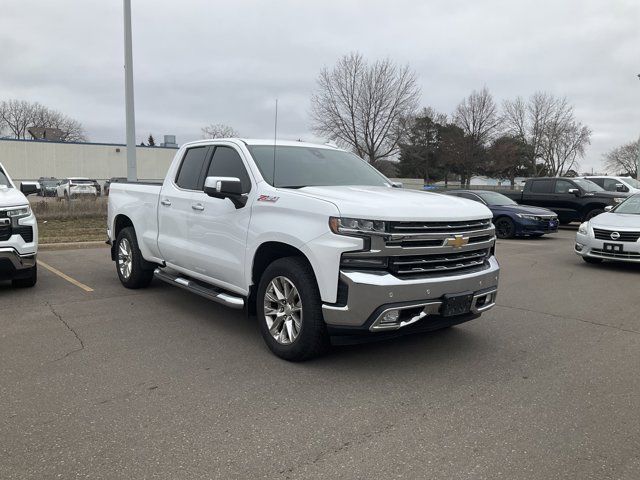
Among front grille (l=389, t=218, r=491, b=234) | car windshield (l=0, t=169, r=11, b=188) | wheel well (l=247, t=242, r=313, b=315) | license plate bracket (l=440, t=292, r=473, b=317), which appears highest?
car windshield (l=0, t=169, r=11, b=188)

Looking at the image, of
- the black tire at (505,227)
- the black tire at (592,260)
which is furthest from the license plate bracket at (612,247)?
the black tire at (505,227)

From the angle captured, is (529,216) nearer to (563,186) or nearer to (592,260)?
(563,186)

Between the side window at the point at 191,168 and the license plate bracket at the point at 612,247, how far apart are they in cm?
756

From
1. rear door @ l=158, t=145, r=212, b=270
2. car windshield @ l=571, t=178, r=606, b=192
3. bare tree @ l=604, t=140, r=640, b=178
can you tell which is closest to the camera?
rear door @ l=158, t=145, r=212, b=270

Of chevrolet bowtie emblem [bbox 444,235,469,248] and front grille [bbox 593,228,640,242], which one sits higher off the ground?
chevrolet bowtie emblem [bbox 444,235,469,248]

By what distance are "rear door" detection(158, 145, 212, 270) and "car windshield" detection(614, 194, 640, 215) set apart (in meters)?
8.60

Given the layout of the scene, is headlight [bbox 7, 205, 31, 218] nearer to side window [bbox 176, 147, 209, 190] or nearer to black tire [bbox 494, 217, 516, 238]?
side window [bbox 176, 147, 209, 190]

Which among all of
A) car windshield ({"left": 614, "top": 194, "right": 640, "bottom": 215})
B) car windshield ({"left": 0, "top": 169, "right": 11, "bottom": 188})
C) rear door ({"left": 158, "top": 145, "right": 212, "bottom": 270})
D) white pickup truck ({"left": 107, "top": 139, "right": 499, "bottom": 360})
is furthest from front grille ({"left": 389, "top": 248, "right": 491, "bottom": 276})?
car windshield ({"left": 614, "top": 194, "right": 640, "bottom": 215})

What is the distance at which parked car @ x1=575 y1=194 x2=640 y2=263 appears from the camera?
9406 mm

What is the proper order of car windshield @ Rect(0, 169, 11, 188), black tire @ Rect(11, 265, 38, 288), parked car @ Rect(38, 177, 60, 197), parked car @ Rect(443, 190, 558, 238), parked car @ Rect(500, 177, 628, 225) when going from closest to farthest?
1. black tire @ Rect(11, 265, 38, 288)
2. car windshield @ Rect(0, 169, 11, 188)
3. parked car @ Rect(443, 190, 558, 238)
4. parked car @ Rect(500, 177, 628, 225)
5. parked car @ Rect(38, 177, 60, 197)

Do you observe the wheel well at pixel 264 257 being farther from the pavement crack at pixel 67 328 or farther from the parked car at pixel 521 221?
the parked car at pixel 521 221

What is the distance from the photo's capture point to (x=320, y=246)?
13.5ft

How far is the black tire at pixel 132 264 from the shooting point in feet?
23.4

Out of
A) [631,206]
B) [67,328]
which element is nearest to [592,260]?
[631,206]
